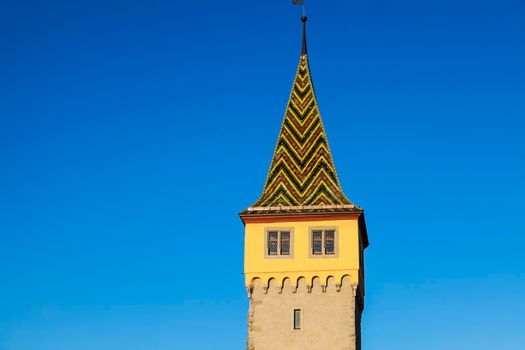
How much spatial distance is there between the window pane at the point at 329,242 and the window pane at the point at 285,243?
1.53 m

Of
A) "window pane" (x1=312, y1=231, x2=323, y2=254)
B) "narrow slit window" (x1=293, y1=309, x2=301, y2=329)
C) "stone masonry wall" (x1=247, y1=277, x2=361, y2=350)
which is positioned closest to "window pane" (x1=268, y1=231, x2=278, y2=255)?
"stone masonry wall" (x1=247, y1=277, x2=361, y2=350)

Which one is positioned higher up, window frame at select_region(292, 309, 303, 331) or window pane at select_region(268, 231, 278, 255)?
window pane at select_region(268, 231, 278, 255)

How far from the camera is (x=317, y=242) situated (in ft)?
129

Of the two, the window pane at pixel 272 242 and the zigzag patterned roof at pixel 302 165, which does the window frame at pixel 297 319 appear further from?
the zigzag patterned roof at pixel 302 165

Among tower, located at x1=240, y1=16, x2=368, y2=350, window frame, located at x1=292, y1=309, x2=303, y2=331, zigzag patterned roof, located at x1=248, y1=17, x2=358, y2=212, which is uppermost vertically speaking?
zigzag patterned roof, located at x1=248, y1=17, x2=358, y2=212

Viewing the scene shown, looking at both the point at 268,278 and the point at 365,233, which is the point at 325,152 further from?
the point at 268,278

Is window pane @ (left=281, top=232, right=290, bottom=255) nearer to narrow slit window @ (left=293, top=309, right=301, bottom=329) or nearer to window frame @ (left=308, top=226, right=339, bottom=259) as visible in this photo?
window frame @ (left=308, top=226, right=339, bottom=259)

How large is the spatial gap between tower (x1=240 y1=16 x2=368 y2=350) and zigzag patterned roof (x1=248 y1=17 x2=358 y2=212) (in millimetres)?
42

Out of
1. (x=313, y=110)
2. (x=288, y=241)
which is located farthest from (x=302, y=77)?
(x=288, y=241)

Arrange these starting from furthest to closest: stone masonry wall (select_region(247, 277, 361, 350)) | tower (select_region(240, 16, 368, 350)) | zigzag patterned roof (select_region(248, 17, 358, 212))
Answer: zigzag patterned roof (select_region(248, 17, 358, 212)) < tower (select_region(240, 16, 368, 350)) < stone masonry wall (select_region(247, 277, 361, 350))

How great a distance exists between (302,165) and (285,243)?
4.13m

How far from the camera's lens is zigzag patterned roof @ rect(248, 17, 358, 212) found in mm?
40156

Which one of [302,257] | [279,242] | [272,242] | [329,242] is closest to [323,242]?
[329,242]

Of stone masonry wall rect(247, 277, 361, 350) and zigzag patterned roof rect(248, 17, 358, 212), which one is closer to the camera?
stone masonry wall rect(247, 277, 361, 350)
